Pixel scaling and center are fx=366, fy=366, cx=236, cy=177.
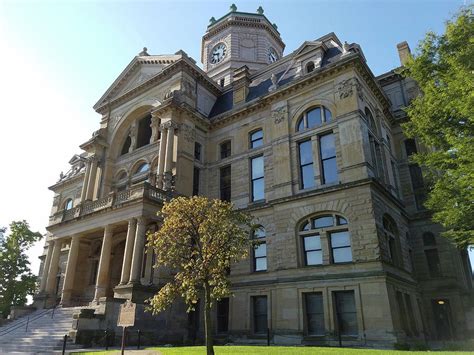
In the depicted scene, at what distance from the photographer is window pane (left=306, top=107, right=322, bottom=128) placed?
80.7 ft

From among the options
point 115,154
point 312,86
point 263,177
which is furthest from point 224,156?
point 115,154

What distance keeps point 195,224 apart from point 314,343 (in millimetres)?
10091

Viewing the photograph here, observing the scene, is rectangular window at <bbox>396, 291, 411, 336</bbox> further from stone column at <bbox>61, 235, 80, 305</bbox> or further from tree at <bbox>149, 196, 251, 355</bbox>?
stone column at <bbox>61, 235, 80, 305</bbox>

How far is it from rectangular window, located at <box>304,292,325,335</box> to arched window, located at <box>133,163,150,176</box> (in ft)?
55.1

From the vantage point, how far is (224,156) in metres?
29.5

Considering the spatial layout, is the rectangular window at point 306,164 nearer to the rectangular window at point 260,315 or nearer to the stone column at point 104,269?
the rectangular window at point 260,315

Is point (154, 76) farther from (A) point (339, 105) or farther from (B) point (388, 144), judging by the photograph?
(B) point (388, 144)

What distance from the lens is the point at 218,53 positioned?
47.7 metres

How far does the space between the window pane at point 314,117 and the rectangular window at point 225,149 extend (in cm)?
719

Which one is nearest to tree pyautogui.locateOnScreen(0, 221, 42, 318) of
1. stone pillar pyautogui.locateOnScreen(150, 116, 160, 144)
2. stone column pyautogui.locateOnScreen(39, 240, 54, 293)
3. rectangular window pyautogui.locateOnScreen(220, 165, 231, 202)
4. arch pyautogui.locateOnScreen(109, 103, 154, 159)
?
stone column pyautogui.locateOnScreen(39, 240, 54, 293)

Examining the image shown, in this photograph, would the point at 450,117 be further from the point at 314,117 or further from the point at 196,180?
the point at 196,180

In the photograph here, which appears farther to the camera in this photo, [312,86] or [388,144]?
[388,144]

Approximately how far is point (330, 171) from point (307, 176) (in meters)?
1.58

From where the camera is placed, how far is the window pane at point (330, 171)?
22.5m
